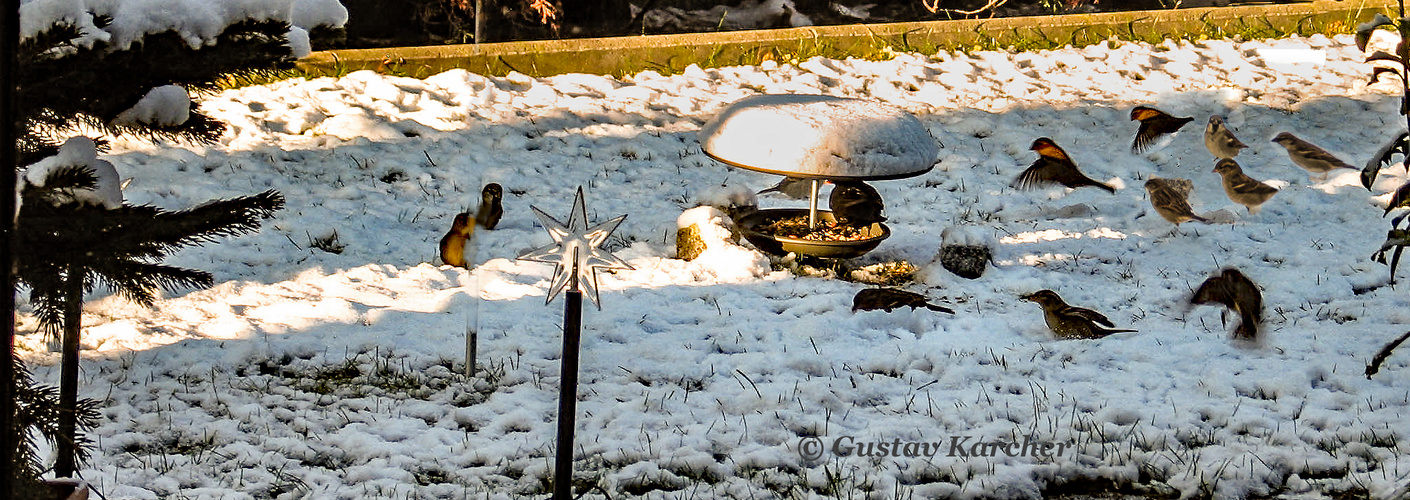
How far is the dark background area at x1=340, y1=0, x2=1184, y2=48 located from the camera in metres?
8.16

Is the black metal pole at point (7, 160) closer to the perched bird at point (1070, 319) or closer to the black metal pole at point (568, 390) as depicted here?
the black metal pole at point (568, 390)

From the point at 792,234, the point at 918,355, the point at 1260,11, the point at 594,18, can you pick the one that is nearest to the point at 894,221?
the point at 792,234

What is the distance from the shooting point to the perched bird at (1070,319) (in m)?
4.50

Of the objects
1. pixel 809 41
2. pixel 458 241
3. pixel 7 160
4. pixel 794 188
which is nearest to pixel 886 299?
pixel 794 188

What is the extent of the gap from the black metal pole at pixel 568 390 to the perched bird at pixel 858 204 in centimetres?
252

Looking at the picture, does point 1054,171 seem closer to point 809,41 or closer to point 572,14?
point 809,41

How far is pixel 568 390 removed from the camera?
2.79m

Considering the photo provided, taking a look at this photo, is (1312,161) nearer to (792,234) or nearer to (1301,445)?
(1301,445)

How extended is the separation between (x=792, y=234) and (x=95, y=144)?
336 cm

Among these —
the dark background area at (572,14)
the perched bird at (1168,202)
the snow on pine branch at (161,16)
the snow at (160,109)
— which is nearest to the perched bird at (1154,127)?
the perched bird at (1168,202)

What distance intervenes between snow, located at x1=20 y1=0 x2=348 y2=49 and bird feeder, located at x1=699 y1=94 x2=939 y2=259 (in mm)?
2627

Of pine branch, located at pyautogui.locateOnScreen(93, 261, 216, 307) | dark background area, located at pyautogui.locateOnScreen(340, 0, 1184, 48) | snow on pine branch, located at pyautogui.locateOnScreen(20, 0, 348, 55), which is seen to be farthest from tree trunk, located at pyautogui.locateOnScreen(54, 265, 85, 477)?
dark background area, located at pyautogui.locateOnScreen(340, 0, 1184, 48)

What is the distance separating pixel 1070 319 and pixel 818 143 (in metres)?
1.16

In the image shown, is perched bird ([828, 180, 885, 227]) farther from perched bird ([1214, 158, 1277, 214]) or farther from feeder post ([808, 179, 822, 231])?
perched bird ([1214, 158, 1277, 214])
